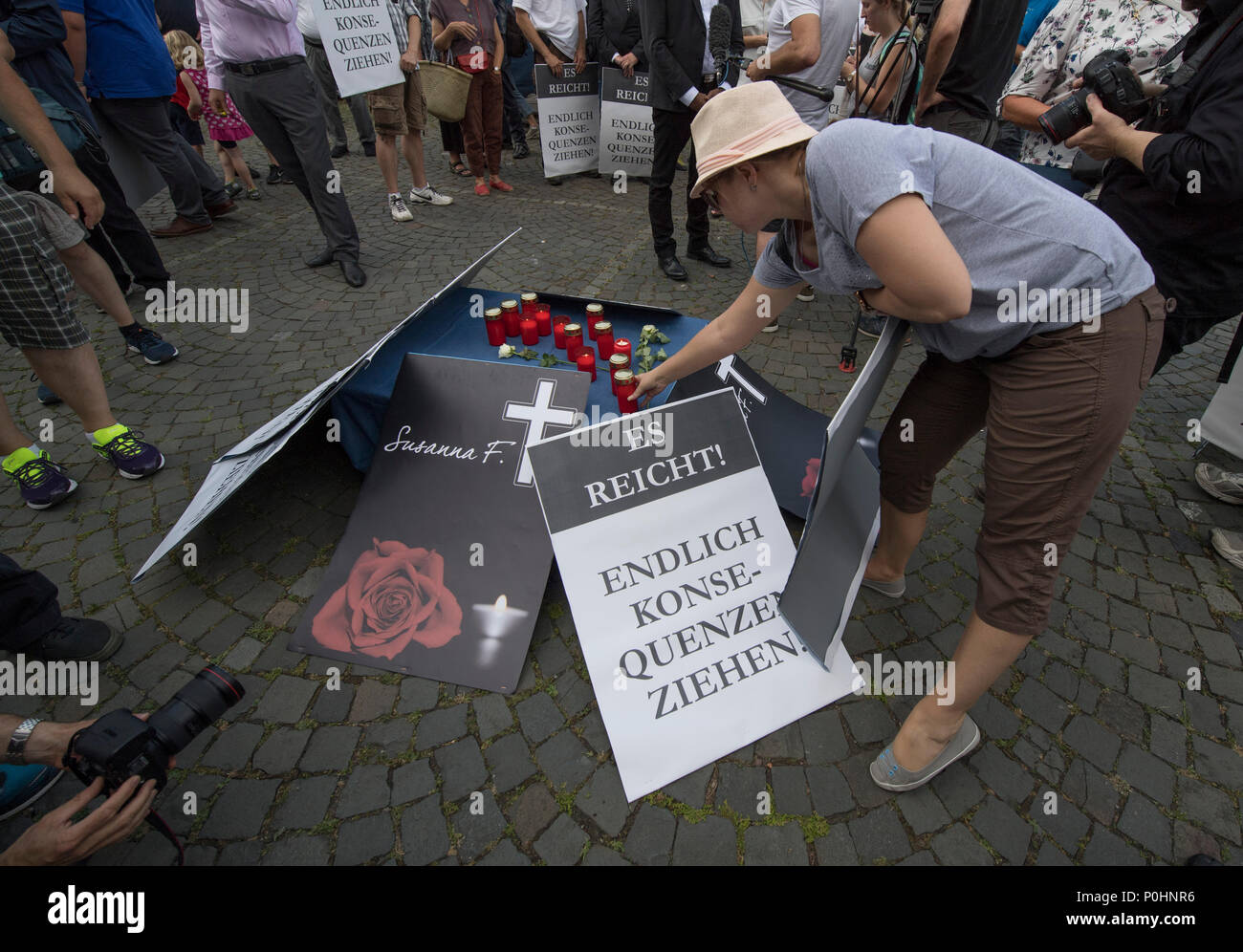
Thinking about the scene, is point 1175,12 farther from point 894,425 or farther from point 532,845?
point 532,845

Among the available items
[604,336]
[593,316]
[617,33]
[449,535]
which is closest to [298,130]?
[593,316]

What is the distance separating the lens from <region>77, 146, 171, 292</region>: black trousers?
13.7 ft

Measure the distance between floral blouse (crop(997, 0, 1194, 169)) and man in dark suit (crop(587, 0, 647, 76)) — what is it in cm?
460

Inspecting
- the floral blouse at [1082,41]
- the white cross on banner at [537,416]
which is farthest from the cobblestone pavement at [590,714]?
the floral blouse at [1082,41]

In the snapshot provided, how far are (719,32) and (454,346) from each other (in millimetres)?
4044

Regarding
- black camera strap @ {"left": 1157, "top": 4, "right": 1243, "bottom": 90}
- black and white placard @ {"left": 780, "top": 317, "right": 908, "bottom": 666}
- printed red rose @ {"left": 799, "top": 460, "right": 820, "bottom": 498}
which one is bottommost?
printed red rose @ {"left": 799, "top": 460, "right": 820, "bottom": 498}

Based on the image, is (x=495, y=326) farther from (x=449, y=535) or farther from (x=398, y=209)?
(x=398, y=209)

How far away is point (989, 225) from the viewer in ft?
4.66

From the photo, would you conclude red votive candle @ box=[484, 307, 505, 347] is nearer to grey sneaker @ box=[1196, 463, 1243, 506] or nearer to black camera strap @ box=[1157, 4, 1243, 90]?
black camera strap @ box=[1157, 4, 1243, 90]

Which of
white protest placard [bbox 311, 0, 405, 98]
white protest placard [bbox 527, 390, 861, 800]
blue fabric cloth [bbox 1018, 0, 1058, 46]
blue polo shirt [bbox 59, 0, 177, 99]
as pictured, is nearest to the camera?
white protest placard [bbox 527, 390, 861, 800]

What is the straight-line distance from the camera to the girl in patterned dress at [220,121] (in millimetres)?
6473

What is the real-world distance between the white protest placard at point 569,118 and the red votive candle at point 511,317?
514 cm

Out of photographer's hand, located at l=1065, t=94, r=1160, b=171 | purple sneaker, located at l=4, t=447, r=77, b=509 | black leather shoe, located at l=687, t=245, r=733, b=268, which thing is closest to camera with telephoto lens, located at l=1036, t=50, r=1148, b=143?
photographer's hand, located at l=1065, t=94, r=1160, b=171

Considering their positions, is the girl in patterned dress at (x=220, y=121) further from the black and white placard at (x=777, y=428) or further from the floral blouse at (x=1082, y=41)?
the floral blouse at (x=1082, y=41)
